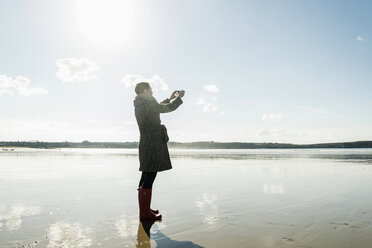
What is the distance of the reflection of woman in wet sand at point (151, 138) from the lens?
485 centimetres

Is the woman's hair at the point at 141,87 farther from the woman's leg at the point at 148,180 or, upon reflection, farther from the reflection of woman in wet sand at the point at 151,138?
the woman's leg at the point at 148,180

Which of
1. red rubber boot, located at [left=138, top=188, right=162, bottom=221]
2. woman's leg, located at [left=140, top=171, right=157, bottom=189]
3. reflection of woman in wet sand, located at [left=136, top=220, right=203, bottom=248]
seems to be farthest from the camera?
woman's leg, located at [left=140, top=171, right=157, bottom=189]

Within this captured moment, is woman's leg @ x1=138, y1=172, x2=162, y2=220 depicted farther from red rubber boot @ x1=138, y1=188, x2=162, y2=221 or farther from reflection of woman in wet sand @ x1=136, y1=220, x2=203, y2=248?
reflection of woman in wet sand @ x1=136, y1=220, x2=203, y2=248

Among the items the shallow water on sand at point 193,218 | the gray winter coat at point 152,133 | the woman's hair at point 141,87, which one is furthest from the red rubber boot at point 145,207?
the woman's hair at point 141,87

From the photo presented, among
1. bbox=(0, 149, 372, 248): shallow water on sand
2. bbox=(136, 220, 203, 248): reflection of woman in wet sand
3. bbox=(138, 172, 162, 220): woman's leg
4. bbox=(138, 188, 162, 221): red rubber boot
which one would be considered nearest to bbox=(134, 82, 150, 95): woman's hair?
bbox=(138, 172, 162, 220): woman's leg

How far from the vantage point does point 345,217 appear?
15.3 ft

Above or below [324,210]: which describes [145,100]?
above

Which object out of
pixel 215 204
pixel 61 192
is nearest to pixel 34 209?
pixel 61 192

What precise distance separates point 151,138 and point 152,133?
0.09m

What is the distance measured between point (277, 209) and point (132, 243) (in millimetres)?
3028

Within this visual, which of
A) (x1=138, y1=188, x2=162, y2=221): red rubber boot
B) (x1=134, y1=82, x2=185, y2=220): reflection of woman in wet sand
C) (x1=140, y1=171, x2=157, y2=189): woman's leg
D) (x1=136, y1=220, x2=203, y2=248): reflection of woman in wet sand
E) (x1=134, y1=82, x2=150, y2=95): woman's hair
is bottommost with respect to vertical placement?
(x1=136, y1=220, x2=203, y2=248): reflection of woman in wet sand

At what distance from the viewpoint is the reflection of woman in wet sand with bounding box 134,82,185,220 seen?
4848mm

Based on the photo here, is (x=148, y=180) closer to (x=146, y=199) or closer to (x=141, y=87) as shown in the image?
(x=146, y=199)

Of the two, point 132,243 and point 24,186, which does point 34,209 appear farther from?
point 24,186
